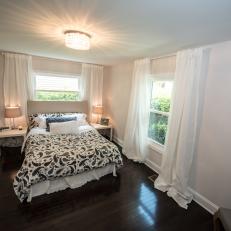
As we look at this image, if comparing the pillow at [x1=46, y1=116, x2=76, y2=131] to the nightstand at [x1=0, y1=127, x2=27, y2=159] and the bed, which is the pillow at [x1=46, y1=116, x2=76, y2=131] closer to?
the bed

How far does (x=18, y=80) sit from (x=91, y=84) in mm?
1807

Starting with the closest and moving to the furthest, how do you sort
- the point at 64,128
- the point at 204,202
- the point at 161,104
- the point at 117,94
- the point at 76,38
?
the point at 76,38, the point at 204,202, the point at 161,104, the point at 64,128, the point at 117,94

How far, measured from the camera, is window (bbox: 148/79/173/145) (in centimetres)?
316

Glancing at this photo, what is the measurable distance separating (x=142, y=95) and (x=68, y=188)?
7.37ft

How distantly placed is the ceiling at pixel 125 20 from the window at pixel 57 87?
6.19 feet

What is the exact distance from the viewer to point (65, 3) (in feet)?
4.24

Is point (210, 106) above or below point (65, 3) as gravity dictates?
below

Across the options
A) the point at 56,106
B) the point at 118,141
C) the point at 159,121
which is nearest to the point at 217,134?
the point at 159,121

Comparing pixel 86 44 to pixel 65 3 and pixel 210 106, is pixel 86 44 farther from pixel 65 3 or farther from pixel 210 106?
pixel 210 106

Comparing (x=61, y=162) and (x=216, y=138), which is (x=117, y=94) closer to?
(x=61, y=162)

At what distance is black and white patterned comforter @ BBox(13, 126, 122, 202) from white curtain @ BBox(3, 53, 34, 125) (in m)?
1.09

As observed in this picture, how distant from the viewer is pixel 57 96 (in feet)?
14.3

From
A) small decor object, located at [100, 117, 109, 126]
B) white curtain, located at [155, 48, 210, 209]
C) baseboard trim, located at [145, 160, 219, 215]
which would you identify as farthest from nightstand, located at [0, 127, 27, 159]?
baseboard trim, located at [145, 160, 219, 215]

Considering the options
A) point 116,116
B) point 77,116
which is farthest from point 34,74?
point 116,116
